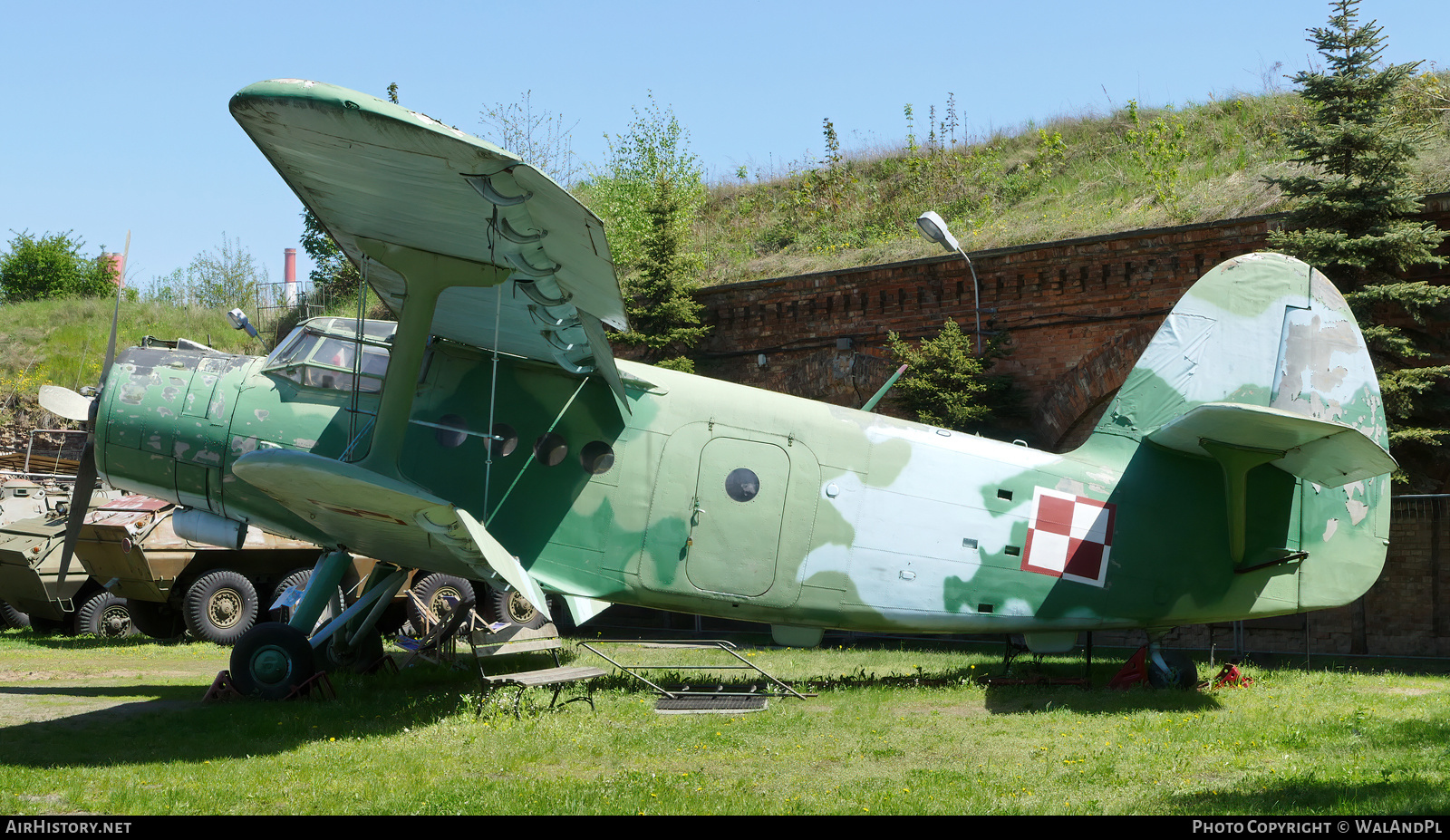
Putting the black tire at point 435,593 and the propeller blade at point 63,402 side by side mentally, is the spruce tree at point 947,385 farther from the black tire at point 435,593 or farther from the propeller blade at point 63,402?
the propeller blade at point 63,402

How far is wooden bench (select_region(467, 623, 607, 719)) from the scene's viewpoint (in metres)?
8.52

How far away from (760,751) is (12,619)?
15.5 meters

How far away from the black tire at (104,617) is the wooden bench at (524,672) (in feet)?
25.1

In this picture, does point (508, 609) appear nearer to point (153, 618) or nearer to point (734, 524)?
point (153, 618)

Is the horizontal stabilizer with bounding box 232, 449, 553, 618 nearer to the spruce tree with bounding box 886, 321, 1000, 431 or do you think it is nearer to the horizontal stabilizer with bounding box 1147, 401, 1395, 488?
the horizontal stabilizer with bounding box 1147, 401, 1395, 488

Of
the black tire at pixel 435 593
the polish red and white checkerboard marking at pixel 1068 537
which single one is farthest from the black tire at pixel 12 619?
the polish red and white checkerboard marking at pixel 1068 537

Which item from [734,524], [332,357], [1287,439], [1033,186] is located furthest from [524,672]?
[1033,186]

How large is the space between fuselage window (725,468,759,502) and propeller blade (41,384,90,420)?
602 centimetres

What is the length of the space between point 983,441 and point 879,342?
992cm

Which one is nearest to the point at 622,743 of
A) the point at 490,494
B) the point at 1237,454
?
the point at 490,494

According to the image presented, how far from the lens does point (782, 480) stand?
8.83 metres

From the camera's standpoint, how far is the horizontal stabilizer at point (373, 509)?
630cm

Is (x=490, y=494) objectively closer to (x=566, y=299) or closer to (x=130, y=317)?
(x=566, y=299)
